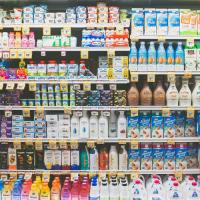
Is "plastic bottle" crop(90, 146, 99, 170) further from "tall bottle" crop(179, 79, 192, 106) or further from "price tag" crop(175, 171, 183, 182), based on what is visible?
"tall bottle" crop(179, 79, 192, 106)

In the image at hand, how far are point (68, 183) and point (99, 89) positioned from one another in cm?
118

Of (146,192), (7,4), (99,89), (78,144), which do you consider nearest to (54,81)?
(99,89)

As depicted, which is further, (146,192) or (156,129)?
(156,129)

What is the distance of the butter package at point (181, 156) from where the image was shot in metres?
4.90

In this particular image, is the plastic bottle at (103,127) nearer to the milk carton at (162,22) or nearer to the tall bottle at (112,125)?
the tall bottle at (112,125)

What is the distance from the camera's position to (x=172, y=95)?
478cm

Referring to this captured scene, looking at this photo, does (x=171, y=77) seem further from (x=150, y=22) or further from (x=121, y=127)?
(x=121, y=127)

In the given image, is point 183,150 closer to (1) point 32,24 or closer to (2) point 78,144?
(2) point 78,144

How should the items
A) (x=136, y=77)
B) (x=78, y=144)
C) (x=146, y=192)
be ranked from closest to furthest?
(x=146, y=192) → (x=136, y=77) → (x=78, y=144)

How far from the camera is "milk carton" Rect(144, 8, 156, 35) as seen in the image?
4.75 m

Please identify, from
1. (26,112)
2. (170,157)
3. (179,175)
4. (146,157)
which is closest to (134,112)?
(146,157)

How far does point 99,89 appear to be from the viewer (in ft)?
15.8

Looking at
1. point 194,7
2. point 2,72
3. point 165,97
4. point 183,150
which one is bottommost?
point 183,150

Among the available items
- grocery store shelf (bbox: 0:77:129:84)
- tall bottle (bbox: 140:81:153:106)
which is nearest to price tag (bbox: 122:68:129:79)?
grocery store shelf (bbox: 0:77:129:84)
